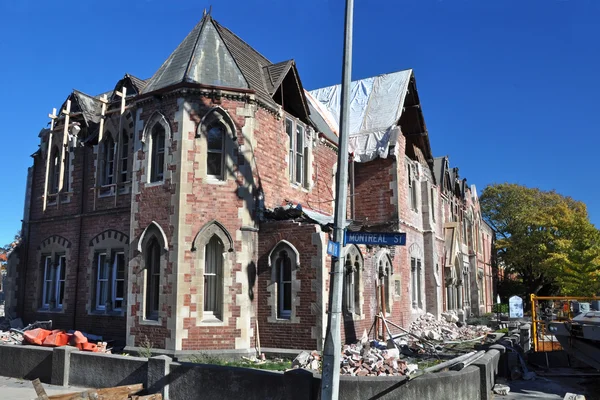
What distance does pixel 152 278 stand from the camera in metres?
15.3

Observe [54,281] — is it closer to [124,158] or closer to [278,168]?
[124,158]

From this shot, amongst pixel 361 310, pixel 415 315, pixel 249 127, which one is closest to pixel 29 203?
pixel 249 127

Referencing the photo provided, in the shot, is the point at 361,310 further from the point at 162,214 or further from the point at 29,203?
the point at 29,203

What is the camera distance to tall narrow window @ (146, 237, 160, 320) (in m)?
15.1

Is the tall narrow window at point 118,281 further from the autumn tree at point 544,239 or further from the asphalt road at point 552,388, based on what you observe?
the autumn tree at point 544,239

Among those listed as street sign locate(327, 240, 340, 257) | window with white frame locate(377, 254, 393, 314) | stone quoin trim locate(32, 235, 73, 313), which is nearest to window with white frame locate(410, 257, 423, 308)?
window with white frame locate(377, 254, 393, 314)

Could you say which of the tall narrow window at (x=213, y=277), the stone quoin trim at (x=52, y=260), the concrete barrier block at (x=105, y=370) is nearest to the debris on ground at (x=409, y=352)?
the tall narrow window at (x=213, y=277)

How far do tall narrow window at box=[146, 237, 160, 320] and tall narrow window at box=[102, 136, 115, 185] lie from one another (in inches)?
161

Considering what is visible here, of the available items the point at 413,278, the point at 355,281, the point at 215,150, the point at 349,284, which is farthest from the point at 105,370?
the point at 413,278

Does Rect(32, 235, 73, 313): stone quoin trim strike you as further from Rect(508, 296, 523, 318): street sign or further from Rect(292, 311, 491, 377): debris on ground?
Rect(508, 296, 523, 318): street sign

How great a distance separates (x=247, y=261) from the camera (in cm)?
1520

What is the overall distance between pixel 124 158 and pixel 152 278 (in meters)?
4.82

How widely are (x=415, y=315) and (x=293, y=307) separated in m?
9.68

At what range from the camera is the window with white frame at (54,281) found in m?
18.9
